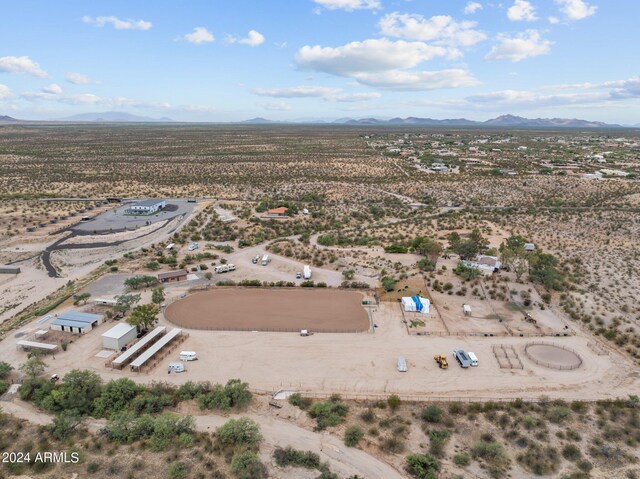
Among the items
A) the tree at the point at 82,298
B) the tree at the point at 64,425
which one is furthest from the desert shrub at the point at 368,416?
the tree at the point at 82,298

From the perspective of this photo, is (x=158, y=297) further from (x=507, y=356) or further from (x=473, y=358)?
(x=507, y=356)

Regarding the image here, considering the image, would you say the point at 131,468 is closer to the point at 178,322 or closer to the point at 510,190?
the point at 178,322

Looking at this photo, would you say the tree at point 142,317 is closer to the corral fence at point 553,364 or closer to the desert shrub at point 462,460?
the desert shrub at point 462,460

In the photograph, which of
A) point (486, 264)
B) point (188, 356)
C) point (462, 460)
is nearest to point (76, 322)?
point (188, 356)

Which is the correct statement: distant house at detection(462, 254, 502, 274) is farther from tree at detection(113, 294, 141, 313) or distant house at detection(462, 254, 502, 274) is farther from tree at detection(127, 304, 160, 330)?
tree at detection(113, 294, 141, 313)

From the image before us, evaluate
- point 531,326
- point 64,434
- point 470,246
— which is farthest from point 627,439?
point 64,434
